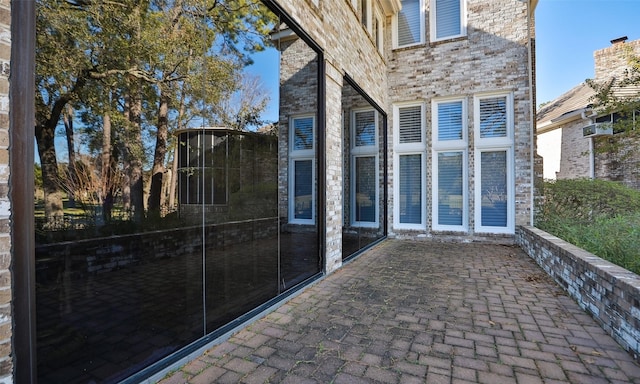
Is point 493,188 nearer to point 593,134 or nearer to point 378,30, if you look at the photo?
point 378,30

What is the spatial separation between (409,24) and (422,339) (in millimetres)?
7569

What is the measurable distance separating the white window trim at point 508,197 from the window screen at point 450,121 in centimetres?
63

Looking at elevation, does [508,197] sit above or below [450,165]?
below

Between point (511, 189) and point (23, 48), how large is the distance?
755 centimetres

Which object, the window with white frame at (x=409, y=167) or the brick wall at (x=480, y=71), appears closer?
the brick wall at (x=480, y=71)

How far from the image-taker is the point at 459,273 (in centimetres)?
454

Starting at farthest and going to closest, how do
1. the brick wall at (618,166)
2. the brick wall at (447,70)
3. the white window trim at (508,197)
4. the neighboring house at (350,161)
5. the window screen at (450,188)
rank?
the brick wall at (618,166)
the window screen at (450,188)
the white window trim at (508,197)
the brick wall at (447,70)
the neighboring house at (350,161)

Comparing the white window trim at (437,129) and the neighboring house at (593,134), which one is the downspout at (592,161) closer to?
the neighboring house at (593,134)

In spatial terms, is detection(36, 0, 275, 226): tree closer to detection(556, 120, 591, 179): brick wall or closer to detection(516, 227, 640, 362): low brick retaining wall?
detection(516, 227, 640, 362): low brick retaining wall

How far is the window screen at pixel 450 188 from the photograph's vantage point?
23.4 ft

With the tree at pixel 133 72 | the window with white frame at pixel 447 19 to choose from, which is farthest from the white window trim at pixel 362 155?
the tree at pixel 133 72

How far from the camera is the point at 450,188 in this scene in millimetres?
7176

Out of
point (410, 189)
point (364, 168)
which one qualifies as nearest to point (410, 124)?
point (410, 189)

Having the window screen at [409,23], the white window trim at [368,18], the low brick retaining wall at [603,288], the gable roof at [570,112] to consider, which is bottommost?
the low brick retaining wall at [603,288]
